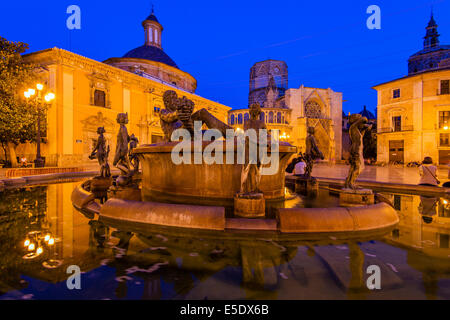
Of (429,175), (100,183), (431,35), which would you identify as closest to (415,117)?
(429,175)

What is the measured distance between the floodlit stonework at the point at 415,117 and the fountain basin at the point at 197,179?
101 ft

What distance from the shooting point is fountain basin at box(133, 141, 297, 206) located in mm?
4070

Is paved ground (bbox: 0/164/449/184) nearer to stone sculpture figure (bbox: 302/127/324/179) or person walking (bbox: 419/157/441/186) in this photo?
person walking (bbox: 419/157/441/186)

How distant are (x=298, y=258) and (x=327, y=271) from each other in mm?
328

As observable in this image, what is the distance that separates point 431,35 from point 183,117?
63007mm

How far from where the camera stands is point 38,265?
2205mm

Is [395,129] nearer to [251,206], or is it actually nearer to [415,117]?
[415,117]

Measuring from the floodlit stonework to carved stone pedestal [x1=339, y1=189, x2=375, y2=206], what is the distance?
29888 millimetres

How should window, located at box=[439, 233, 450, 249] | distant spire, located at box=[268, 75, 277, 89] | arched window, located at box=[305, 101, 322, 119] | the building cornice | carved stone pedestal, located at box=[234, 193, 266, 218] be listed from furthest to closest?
distant spire, located at box=[268, 75, 277, 89] < arched window, located at box=[305, 101, 322, 119] < the building cornice < carved stone pedestal, located at box=[234, 193, 266, 218] < window, located at box=[439, 233, 450, 249]

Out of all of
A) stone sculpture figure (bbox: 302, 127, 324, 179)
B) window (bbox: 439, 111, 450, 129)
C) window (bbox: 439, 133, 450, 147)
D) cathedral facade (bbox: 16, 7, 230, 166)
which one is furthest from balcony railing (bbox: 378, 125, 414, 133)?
stone sculpture figure (bbox: 302, 127, 324, 179)

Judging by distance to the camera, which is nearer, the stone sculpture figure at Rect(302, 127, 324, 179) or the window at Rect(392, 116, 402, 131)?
the stone sculpture figure at Rect(302, 127, 324, 179)

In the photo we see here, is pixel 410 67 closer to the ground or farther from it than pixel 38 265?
farther from it
